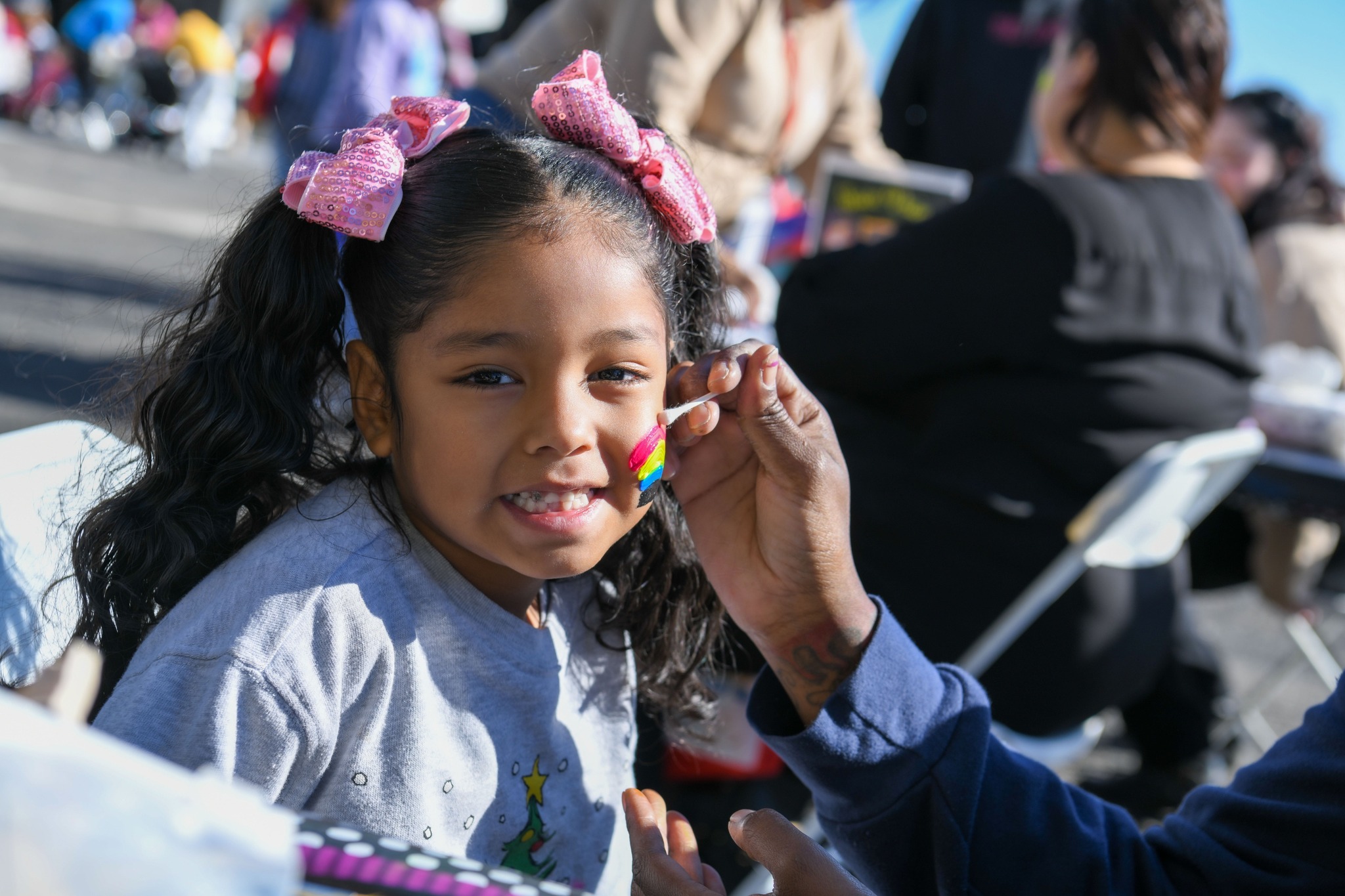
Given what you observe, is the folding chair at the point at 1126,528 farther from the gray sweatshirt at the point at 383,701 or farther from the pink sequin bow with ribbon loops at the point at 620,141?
the pink sequin bow with ribbon loops at the point at 620,141

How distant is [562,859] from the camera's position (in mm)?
1201

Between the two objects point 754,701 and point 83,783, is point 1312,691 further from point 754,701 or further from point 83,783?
point 83,783

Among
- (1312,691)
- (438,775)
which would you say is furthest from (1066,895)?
(1312,691)

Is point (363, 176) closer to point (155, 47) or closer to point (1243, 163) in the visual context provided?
point (1243, 163)

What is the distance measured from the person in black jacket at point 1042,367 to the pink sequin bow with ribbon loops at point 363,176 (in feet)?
3.53

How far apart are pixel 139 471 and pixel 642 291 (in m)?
0.54

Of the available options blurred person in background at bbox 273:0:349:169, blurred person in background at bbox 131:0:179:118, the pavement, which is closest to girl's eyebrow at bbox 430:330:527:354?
the pavement

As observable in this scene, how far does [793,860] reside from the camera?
35.4 inches

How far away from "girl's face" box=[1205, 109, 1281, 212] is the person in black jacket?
203 centimetres

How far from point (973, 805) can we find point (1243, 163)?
3.55 meters

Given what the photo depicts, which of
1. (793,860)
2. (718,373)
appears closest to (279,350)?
(718,373)

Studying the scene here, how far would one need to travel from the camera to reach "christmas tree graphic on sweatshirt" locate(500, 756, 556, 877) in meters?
1.14

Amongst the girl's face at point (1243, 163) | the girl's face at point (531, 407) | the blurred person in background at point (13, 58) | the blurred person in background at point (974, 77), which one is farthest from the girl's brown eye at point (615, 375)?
the blurred person in background at point (13, 58)

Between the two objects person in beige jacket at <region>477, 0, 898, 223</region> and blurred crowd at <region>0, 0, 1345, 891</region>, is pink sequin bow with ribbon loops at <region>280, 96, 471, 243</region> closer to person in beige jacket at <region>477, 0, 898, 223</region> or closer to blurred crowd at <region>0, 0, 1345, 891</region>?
blurred crowd at <region>0, 0, 1345, 891</region>
